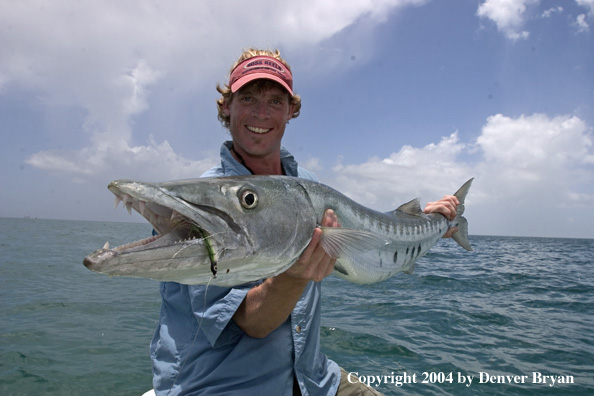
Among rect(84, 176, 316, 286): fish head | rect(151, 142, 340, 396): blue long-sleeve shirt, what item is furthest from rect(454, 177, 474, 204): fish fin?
rect(84, 176, 316, 286): fish head

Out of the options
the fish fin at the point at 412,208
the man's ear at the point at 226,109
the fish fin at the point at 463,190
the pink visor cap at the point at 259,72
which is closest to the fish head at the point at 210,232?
the pink visor cap at the point at 259,72

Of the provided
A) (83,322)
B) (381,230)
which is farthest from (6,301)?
(381,230)

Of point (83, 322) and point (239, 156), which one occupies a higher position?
point (239, 156)

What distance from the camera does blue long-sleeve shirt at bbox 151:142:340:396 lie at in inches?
90.8

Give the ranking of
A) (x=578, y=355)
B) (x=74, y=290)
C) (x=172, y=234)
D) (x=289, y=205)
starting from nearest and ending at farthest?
(x=172, y=234), (x=289, y=205), (x=578, y=355), (x=74, y=290)

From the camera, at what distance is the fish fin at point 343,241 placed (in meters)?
2.12

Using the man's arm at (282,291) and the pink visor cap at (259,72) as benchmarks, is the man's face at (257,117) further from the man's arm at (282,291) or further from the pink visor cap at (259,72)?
the man's arm at (282,291)

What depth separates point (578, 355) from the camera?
642 cm

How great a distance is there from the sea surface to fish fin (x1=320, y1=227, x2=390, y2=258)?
1.96 m

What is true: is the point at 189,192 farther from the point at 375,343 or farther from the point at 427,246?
the point at 375,343

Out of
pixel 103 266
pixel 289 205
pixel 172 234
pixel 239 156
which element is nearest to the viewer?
pixel 103 266

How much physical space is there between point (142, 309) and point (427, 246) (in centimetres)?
782

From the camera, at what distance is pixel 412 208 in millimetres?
4594

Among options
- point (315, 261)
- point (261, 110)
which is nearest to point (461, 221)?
point (261, 110)
